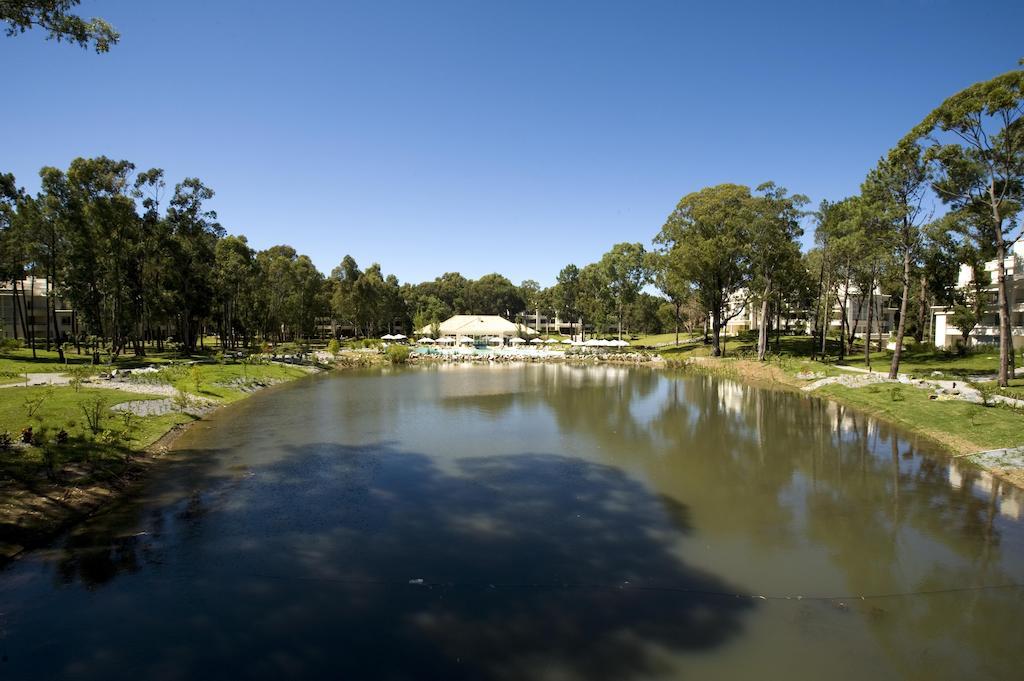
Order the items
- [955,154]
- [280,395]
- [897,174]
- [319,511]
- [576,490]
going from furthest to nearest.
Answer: [280,395], [897,174], [955,154], [576,490], [319,511]

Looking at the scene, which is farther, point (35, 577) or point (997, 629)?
point (35, 577)

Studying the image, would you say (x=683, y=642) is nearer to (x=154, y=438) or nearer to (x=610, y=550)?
(x=610, y=550)

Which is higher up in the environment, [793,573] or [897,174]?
[897,174]

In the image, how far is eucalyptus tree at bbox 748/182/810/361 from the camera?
41.9 metres

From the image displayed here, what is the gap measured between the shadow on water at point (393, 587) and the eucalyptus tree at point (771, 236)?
1397 inches

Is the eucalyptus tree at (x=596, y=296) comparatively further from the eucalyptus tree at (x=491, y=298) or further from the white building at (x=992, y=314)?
the white building at (x=992, y=314)

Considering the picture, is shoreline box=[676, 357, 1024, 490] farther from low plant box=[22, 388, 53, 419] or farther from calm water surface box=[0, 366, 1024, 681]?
low plant box=[22, 388, 53, 419]

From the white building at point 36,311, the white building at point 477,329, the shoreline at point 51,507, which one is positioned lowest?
the shoreline at point 51,507

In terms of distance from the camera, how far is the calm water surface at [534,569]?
6.45 m

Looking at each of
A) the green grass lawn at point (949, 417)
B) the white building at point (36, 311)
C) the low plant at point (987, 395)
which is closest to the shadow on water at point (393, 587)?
the green grass lawn at point (949, 417)

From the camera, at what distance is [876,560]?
926 cm

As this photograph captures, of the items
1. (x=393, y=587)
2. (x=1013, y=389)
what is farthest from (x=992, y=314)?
(x=393, y=587)

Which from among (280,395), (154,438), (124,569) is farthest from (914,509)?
(280,395)

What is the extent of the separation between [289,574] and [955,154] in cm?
2897
